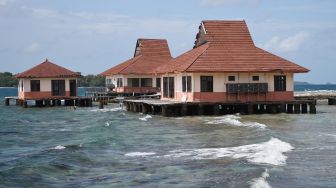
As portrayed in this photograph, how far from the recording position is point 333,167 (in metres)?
14.9

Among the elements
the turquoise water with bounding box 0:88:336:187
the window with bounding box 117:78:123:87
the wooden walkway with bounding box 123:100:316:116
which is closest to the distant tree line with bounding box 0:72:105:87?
the window with bounding box 117:78:123:87

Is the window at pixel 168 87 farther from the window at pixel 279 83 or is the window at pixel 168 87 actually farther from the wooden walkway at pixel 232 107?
the window at pixel 279 83

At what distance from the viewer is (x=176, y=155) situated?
1780cm

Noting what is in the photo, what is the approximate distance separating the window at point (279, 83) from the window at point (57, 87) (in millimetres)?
21383

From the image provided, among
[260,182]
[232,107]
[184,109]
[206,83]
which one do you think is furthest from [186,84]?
[260,182]

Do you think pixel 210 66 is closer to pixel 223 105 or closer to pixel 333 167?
pixel 223 105

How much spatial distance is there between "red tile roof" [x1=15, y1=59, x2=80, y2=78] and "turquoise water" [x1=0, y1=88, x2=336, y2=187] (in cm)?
2017

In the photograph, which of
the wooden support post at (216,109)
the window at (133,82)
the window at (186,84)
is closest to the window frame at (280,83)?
the wooden support post at (216,109)

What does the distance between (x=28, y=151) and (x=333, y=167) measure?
430 inches

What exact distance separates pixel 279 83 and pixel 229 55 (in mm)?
3563

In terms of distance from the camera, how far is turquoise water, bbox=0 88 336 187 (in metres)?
13.8

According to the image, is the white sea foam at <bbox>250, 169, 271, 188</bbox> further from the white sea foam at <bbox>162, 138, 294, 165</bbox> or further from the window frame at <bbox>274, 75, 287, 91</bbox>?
the window frame at <bbox>274, 75, 287, 91</bbox>

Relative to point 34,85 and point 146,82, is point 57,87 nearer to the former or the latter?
point 34,85

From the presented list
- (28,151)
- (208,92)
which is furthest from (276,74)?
(28,151)
